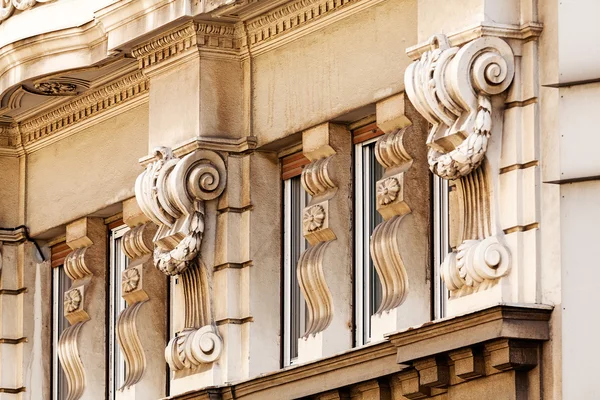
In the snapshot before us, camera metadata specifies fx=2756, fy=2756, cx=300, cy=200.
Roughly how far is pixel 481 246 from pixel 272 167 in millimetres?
4928

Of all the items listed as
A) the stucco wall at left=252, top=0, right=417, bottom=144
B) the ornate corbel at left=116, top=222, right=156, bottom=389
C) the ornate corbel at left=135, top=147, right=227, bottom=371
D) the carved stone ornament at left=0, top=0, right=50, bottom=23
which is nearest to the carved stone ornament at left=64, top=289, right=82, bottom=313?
the ornate corbel at left=116, top=222, right=156, bottom=389

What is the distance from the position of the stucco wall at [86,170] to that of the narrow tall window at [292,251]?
96.9 inches

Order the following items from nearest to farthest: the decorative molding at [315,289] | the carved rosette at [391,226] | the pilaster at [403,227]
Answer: the pilaster at [403,227]
the carved rosette at [391,226]
the decorative molding at [315,289]

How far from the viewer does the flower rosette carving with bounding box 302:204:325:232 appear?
2541cm

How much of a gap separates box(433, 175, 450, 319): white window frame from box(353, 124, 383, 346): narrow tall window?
104 centimetres

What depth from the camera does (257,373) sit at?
26219 mm

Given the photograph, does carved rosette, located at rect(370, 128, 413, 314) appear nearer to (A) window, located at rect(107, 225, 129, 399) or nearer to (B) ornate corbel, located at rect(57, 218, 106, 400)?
(A) window, located at rect(107, 225, 129, 399)

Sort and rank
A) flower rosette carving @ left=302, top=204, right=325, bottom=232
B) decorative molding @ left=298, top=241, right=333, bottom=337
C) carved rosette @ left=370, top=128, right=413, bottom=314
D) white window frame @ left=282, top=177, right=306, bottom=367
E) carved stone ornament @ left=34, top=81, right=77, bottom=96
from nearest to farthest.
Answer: carved rosette @ left=370, top=128, right=413, bottom=314 < decorative molding @ left=298, top=241, right=333, bottom=337 < flower rosette carving @ left=302, top=204, right=325, bottom=232 < white window frame @ left=282, top=177, right=306, bottom=367 < carved stone ornament @ left=34, top=81, right=77, bottom=96

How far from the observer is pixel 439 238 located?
24047 millimetres

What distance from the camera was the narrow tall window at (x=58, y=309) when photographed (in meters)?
31.0

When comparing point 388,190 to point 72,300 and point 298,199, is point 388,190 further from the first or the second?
point 72,300

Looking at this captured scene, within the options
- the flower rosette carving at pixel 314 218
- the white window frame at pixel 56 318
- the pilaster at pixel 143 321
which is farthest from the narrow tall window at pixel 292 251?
the white window frame at pixel 56 318

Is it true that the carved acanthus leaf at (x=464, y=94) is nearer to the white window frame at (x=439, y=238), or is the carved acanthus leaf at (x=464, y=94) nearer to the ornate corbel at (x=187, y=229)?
the white window frame at (x=439, y=238)

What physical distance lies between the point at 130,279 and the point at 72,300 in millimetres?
1659
